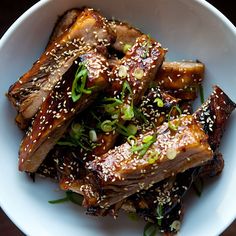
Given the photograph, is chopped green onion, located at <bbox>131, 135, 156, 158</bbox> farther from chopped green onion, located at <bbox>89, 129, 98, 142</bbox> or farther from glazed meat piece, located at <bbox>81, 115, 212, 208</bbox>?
chopped green onion, located at <bbox>89, 129, 98, 142</bbox>

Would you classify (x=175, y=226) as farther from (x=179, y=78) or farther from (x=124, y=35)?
(x=124, y=35)

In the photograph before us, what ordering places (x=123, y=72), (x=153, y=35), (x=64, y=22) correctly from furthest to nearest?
(x=153, y=35), (x=64, y=22), (x=123, y=72)

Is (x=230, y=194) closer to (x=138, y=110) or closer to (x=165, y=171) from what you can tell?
(x=165, y=171)

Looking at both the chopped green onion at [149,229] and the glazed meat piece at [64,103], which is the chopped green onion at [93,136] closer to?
the glazed meat piece at [64,103]

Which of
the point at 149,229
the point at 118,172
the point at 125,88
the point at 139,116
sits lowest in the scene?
the point at 149,229

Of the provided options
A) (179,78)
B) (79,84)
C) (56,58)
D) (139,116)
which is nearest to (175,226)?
(139,116)

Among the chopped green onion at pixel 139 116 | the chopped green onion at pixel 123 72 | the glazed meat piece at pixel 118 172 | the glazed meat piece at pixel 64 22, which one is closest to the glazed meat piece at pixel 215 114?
the glazed meat piece at pixel 118 172

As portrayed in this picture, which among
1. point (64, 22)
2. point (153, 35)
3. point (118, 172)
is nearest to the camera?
point (118, 172)
